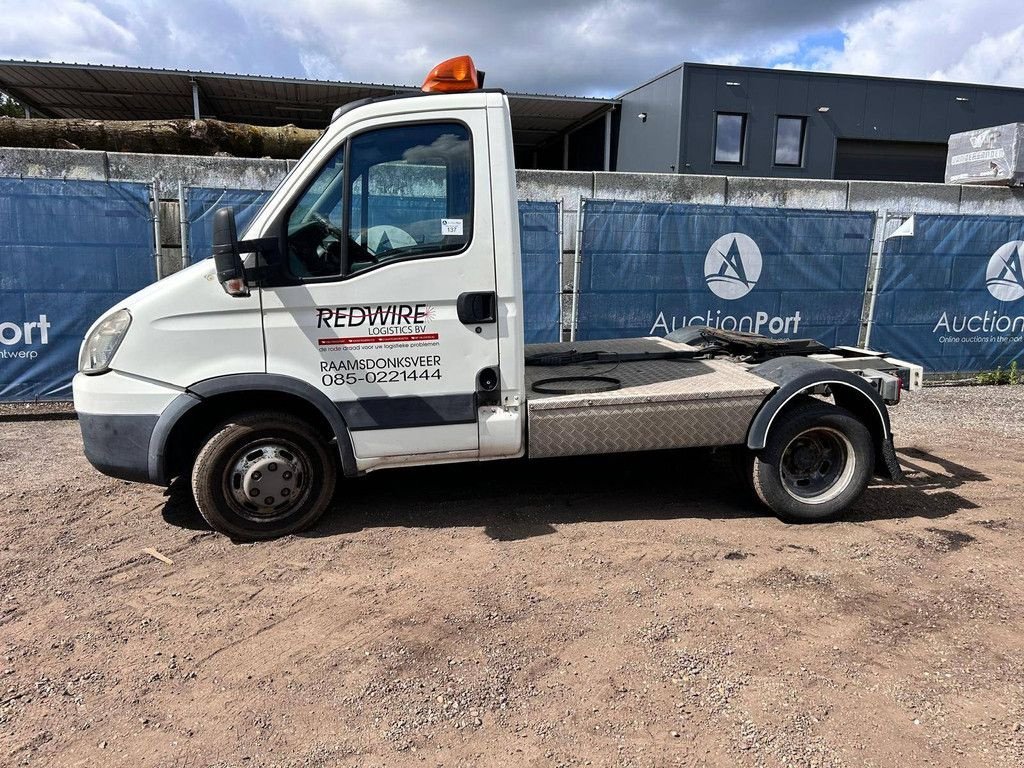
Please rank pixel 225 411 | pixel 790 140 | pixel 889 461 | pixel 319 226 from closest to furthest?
pixel 319 226 < pixel 225 411 < pixel 889 461 < pixel 790 140

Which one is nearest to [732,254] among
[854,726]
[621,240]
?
[621,240]

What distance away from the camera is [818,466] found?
4.69m

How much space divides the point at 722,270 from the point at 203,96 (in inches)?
758

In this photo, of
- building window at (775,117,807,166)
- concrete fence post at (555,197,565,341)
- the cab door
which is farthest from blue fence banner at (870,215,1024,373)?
building window at (775,117,807,166)

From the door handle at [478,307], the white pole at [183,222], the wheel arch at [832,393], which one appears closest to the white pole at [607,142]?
the white pole at [183,222]

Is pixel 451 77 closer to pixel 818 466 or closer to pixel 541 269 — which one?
pixel 818 466

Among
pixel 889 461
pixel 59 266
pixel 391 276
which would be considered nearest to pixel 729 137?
pixel 889 461

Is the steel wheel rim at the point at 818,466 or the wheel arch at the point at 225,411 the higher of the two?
the wheel arch at the point at 225,411

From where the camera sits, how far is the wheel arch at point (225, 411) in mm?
3932

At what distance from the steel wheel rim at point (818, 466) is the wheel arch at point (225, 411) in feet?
9.31

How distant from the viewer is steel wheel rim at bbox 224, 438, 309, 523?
4.12 metres

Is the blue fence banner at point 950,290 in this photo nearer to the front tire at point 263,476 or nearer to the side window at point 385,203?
the side window at point 385,203

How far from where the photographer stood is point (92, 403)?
398 centimetres

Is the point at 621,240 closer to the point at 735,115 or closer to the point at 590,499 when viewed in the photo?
the point at 590,499
